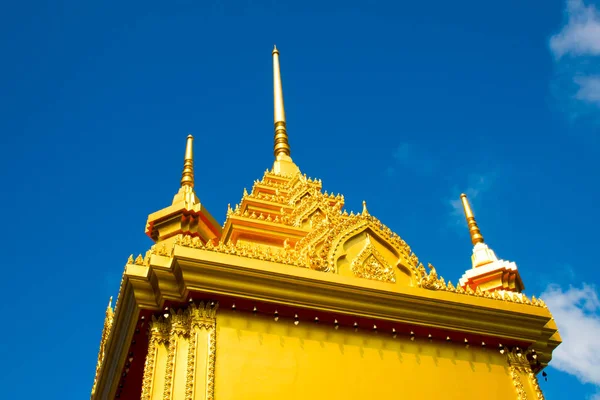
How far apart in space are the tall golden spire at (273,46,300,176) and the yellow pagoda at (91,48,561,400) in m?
5.08

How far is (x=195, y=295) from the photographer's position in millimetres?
10008

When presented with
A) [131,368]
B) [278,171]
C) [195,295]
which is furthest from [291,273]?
[278,171]

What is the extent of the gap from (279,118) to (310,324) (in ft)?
34.0

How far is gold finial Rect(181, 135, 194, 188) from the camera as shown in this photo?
1349cm

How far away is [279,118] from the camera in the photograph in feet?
65.8

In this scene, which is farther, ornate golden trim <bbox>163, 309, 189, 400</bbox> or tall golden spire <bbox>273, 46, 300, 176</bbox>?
tall golden spire <bbox>273, 46, 300, 176</bbox>

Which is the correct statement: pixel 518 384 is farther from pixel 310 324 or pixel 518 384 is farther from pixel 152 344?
pixel 152 344

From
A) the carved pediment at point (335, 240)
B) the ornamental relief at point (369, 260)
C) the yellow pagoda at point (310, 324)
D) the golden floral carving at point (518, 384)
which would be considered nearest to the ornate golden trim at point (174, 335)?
the yellow pagoda at point (310, 324)

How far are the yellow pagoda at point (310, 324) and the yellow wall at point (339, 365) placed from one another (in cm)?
2

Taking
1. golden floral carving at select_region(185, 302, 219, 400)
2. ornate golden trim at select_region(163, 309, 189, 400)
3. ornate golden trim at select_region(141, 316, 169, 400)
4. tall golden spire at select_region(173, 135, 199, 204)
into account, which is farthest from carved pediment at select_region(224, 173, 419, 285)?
ornate golden trim at select_region(141, 316, 169, 400)

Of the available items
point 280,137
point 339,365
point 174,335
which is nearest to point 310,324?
point 339,365

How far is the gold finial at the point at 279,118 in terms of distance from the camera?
1911cm

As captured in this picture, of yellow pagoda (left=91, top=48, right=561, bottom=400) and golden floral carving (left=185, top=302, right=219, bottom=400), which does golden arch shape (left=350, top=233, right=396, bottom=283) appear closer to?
yellow pagoda (left=91, top=48, right=561, bottom=400)

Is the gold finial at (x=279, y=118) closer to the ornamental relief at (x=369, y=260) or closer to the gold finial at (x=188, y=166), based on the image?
the gold finial at (x=188, y=166)
